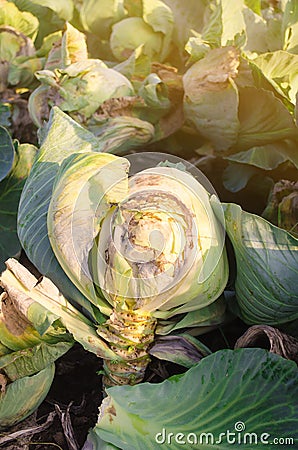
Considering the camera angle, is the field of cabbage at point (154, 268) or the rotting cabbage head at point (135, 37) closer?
the field of cabbage at point (154, 268)

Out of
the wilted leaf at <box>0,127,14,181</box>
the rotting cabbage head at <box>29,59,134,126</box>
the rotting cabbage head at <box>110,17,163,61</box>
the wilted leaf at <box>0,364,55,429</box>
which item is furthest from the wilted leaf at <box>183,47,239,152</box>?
the wilted leaf at <box>0,364,55,429</box>

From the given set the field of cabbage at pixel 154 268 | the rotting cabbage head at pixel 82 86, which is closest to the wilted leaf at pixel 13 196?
the field of cabbage at pixel 154 268

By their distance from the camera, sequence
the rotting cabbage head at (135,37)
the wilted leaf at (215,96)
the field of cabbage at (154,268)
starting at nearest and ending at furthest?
the field of cabbage at (154,268)
the wilted leaf at (215,96)
the rotting cabbage head at (135,37)

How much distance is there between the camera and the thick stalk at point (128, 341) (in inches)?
37.8

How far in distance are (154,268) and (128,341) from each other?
0.51 ft

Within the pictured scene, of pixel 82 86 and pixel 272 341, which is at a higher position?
pixel 82 86

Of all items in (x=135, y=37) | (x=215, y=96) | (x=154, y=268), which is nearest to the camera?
(x=154, y=268)

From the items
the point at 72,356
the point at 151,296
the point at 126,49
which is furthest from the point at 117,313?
the point at 126,49

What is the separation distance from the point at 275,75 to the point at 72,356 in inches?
28.9

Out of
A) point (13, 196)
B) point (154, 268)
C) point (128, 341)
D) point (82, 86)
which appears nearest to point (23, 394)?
point (128, 341)

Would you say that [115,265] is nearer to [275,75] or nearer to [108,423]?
[108,423]

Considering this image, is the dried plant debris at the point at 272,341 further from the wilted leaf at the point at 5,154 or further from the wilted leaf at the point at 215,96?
the wilted leaf at the point at 5,154

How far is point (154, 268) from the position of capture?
0.89m

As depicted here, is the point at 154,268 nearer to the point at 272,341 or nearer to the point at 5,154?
the point at 272,341
